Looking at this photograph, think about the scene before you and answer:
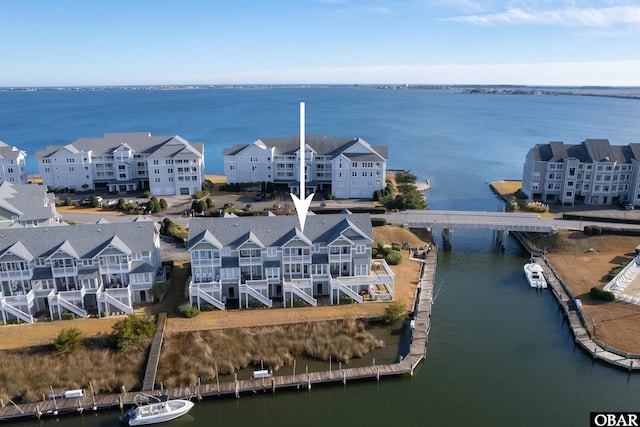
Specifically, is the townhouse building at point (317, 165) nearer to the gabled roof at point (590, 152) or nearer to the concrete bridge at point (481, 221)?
the concrete bridge at point (481, 221)

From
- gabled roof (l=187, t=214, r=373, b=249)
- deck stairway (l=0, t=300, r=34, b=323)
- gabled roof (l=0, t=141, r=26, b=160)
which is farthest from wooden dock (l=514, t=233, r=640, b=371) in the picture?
gabled roof (l=0, t=141, r=26, b=160)

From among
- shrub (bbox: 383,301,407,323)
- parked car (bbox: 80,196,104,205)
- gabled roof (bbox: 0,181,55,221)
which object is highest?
gabled roof (bbox: 0,181,55,221)

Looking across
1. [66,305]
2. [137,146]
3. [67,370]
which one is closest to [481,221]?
[66,305]

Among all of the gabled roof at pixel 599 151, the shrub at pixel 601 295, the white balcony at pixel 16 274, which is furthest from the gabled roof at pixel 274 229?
the gabled roof at pixel 599 151

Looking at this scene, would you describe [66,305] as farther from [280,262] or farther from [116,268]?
[280,262]

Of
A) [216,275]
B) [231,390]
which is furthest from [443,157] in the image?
[231,390]

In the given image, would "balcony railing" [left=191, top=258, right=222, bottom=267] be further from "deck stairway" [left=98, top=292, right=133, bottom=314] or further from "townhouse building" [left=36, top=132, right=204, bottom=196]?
"townhouse building" [left=36, top=132, right=204, bottom=196]
